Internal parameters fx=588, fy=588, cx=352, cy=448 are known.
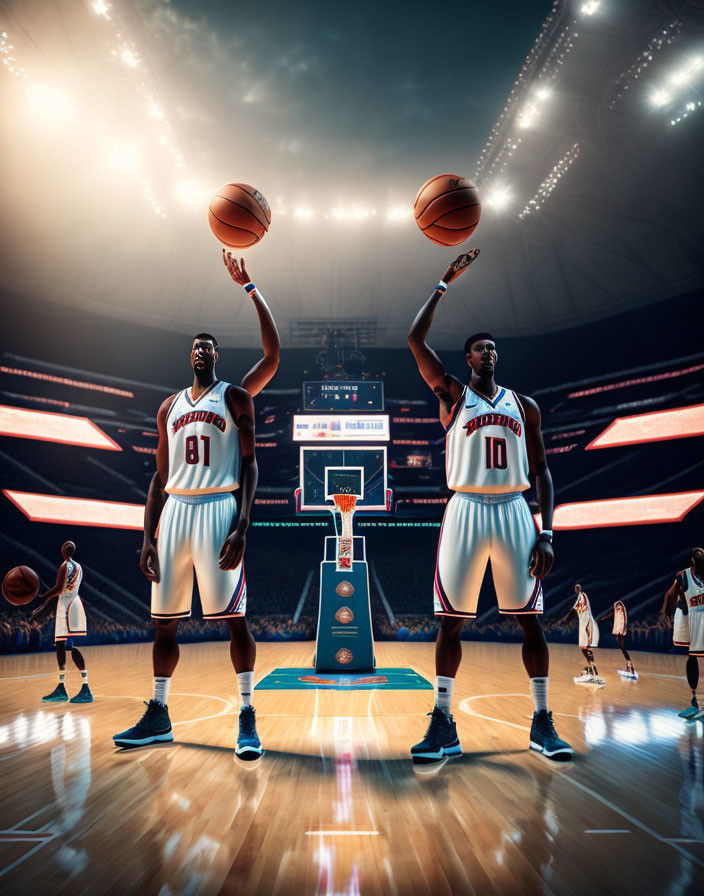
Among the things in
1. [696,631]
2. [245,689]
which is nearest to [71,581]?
[245,689]

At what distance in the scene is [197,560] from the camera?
321 cm

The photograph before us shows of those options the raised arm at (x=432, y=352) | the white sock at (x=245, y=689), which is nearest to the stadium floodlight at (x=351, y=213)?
the raised arm at (x=432, y=352)

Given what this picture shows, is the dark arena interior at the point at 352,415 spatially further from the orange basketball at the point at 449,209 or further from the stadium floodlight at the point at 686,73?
the orange basketball at the point at 449,209

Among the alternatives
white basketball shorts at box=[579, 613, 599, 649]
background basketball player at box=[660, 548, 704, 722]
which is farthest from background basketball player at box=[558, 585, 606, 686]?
background basketball player at box=[660, 548, 704, 722]

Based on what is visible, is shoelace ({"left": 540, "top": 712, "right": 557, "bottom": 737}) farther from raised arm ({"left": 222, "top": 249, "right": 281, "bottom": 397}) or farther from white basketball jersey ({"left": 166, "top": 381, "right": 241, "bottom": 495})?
raised arm ({"left": 222, "top": 249, "right": 281, "bottom": 397})

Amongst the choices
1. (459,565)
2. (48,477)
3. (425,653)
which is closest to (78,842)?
(459,565)

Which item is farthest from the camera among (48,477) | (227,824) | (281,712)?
(48,477)

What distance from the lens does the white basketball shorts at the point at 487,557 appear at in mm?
3094

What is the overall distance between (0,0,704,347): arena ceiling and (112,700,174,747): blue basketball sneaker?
8.23 metres

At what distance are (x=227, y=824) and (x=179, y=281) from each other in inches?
470

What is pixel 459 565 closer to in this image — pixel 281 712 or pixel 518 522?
pixel 518 522

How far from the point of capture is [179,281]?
1250 centimetres

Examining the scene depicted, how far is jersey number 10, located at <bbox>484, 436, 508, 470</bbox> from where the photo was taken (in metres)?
3.18

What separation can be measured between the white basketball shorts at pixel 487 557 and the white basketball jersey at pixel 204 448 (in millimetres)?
1309
